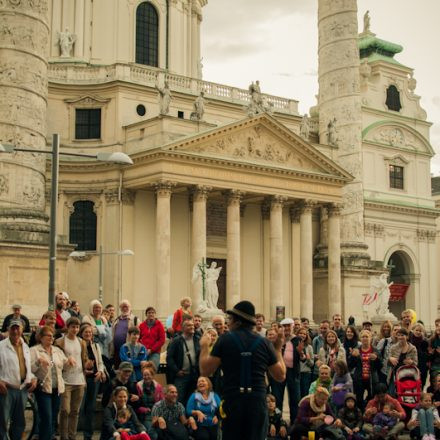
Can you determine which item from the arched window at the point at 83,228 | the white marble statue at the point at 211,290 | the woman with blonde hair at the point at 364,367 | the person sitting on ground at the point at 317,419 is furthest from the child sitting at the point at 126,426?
the arched window at the point at 83,228

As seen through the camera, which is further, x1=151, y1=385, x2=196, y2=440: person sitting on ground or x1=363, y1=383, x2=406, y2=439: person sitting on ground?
x1=363, y1=383, x2=406, y2=439: person sitting on ground

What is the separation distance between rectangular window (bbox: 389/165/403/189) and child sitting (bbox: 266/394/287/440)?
40658 millimetres

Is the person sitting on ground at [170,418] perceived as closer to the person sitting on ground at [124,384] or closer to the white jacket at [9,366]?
the person sitting on ground at [124,384]

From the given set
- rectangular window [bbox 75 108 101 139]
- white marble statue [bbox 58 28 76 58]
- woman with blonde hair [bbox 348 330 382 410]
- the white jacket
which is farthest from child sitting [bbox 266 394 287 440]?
white marble statue [bbox 58 28 76 58]

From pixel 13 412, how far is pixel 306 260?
3144cm

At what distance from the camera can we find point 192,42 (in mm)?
51250

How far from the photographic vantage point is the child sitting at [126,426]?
12.8 metres

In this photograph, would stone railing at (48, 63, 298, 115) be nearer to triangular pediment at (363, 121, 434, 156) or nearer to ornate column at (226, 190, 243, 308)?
ornate column at (226, 190, 243, 308)

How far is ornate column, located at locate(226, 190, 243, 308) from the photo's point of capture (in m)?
39.8

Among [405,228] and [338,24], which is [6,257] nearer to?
[338,24]

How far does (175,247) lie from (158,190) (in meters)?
4.42

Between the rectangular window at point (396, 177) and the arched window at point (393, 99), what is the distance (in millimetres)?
3896

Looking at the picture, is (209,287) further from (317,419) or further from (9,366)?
(9,366)

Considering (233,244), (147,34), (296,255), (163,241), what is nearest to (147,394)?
(163,241)
